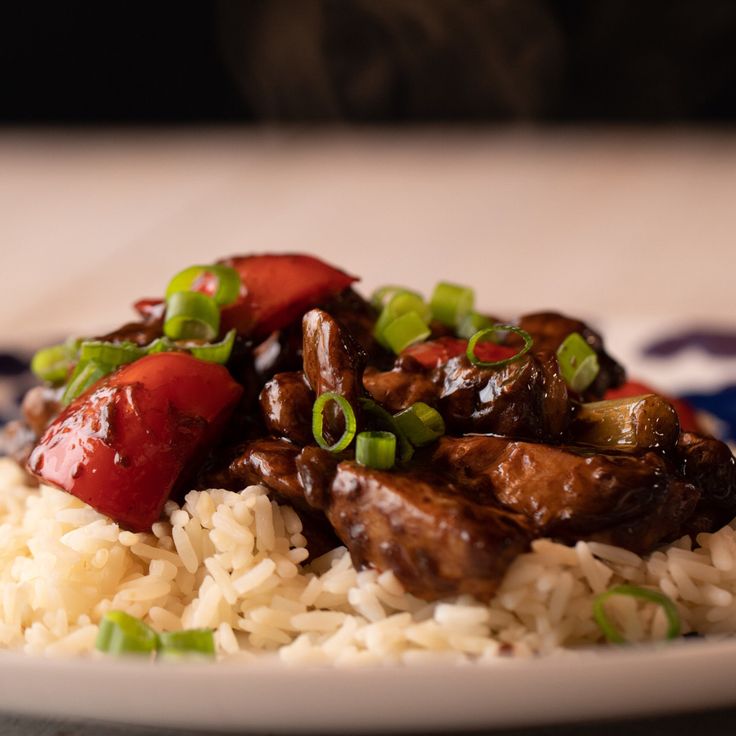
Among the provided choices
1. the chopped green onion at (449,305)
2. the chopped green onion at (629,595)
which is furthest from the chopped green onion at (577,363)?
the chopped green onion at (629,595)

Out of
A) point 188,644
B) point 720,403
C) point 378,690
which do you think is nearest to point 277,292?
point 188,644

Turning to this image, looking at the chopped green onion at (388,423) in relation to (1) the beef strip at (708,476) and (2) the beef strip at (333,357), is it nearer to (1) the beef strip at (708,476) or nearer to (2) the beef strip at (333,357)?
(2) the beef strip at (333,357)

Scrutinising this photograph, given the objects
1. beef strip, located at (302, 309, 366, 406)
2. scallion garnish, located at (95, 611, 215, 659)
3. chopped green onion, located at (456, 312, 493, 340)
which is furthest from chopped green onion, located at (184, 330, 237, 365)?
scallion garnish, located at (95, 611, 215, 659)

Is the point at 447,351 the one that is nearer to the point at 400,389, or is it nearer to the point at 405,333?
the point at 405,333

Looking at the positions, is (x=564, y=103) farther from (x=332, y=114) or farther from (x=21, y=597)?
(x=21, y=597)

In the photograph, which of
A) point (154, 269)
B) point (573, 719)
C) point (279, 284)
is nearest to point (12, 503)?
point (279, 284)

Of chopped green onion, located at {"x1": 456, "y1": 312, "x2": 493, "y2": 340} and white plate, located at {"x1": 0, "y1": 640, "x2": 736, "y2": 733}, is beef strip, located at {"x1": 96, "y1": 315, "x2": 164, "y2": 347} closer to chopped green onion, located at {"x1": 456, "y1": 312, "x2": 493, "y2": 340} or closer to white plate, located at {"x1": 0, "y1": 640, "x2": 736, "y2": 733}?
chopped green onion, located at {"x1": 456, "y1": 312, "x2": 493, "y2": 340}
